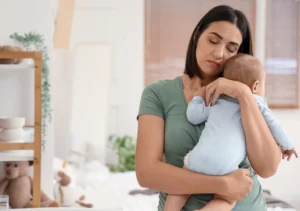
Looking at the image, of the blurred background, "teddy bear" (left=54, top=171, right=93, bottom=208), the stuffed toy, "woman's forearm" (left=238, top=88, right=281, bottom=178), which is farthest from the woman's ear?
the blurred background

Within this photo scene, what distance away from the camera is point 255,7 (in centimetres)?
538

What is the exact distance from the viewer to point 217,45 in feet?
4.97

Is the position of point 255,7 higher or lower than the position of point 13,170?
higher

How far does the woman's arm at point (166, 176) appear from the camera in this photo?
4.65 ft

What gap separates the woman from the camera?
1.43 meters

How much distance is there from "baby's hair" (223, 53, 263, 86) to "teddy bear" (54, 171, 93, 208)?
82.5 inches

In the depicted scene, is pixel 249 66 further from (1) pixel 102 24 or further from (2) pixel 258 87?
(1) pixel 102 24

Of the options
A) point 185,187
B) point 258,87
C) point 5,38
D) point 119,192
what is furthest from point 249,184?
point 119,192

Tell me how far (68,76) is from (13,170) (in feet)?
7.97

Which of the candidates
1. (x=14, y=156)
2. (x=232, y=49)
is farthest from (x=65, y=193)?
(x=232, y=49)

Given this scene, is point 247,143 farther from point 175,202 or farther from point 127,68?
point 127,68

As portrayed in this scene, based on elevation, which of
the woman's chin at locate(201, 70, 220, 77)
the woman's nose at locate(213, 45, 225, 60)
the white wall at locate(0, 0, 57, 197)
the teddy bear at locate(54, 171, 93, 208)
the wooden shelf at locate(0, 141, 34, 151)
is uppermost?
the white wall at locate(0, 0, 57, 197)

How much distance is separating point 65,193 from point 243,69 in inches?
88.0

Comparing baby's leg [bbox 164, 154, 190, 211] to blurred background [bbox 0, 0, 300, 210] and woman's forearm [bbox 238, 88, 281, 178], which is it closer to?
woman's forearm [bbox 238, 88, 281, 178]
